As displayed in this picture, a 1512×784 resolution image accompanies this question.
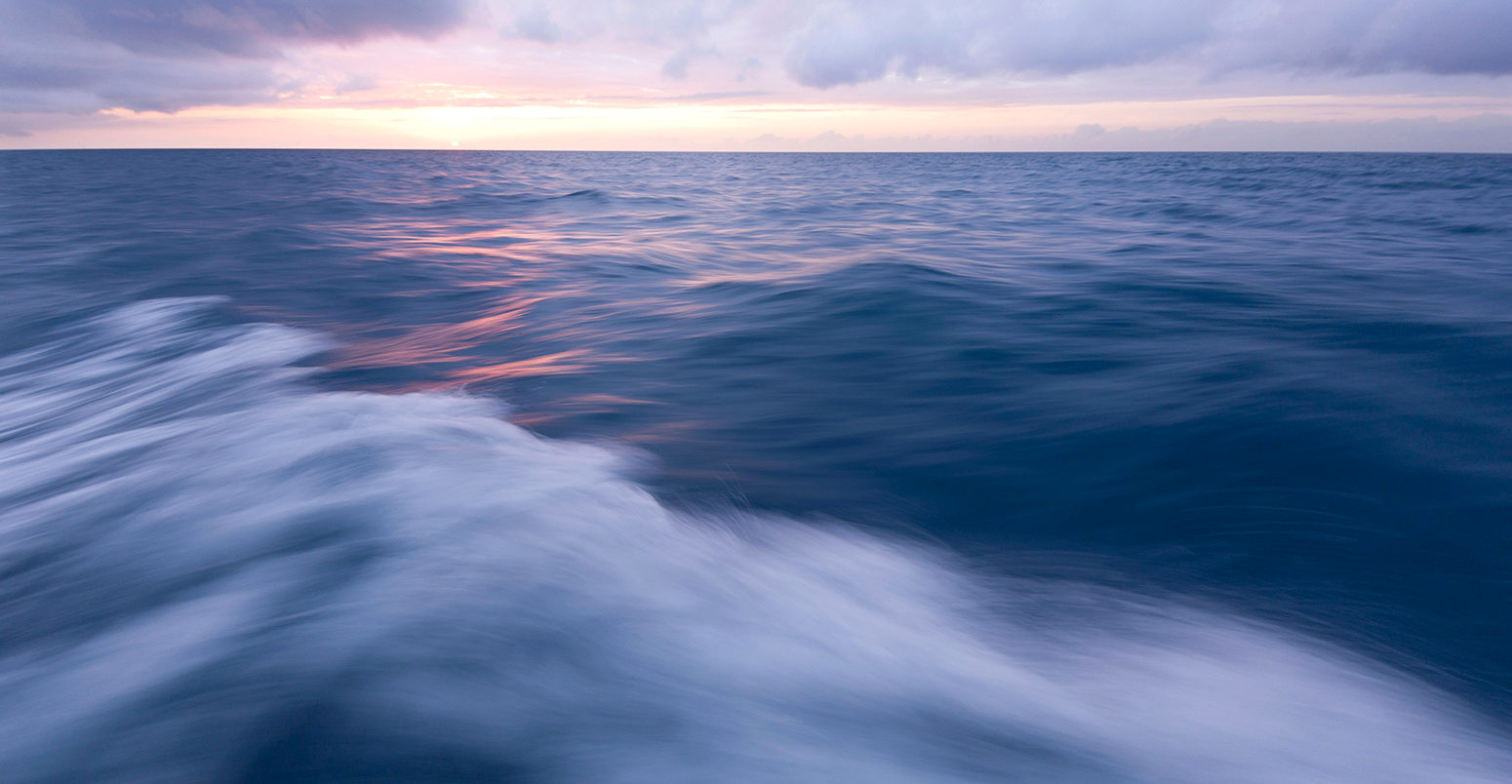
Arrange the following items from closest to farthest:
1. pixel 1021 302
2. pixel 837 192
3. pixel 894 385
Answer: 1. pixel 894 385
2. pixel 1021 302
3. pixel 837 192

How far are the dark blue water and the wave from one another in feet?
0.04

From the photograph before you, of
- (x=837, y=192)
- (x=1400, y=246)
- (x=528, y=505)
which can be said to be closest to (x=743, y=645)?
(x=528, y=505)

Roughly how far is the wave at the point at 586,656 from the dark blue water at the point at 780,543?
1 cm

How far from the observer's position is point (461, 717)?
5.98 ft

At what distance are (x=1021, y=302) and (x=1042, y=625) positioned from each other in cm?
455

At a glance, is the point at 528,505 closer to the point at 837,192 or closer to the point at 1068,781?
the point at 1068,781

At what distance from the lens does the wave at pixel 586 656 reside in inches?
69.3

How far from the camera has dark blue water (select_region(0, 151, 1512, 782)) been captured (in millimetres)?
1834

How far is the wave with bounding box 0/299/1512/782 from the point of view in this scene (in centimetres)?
176

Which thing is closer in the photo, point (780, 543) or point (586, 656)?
point (586, 656)

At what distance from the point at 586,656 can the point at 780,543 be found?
952 millimetres

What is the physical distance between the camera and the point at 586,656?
2.06m

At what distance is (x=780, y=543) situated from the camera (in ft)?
9.17

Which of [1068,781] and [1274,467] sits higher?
[1274,467]
